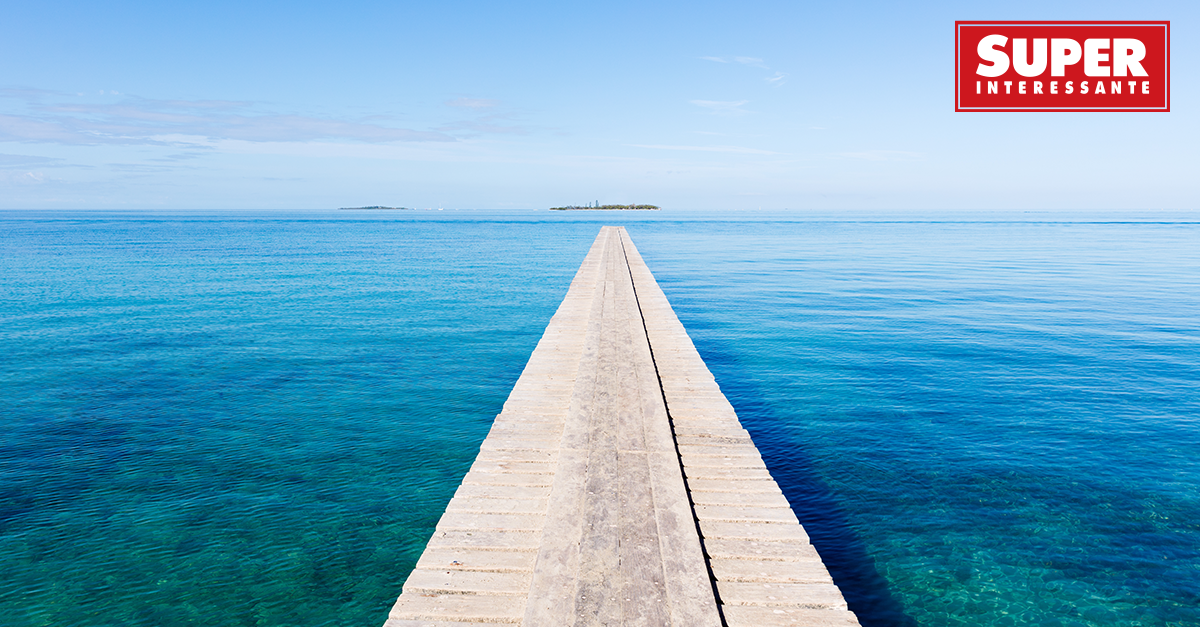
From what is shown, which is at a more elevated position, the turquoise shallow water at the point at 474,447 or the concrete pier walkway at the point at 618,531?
the concrete pier walkway at the point at 618,531

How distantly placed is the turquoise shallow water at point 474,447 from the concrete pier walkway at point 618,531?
1731 millimetres

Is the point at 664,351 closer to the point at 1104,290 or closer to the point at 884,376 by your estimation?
the point at 884,376

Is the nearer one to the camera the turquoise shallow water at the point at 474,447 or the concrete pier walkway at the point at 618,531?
the concrete pier walkway at the point at 618,531

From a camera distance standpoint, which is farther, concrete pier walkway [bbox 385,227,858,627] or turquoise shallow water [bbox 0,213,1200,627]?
turquoise shallow water [bbox 0,213,1200,627]

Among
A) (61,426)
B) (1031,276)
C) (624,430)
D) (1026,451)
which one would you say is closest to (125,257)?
(61,426)

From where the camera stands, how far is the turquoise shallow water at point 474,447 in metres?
6.18

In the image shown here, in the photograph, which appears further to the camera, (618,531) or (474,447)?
(474,447)

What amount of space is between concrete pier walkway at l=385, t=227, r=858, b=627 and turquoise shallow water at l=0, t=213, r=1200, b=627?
1.73 metres

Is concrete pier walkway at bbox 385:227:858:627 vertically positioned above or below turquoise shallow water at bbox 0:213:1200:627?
above

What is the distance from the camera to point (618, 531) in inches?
181

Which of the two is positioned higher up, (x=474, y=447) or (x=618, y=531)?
(x=618, y=531)

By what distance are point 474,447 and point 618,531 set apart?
5.48 m

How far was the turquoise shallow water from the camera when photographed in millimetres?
6180

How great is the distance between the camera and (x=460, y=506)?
17.2ft
